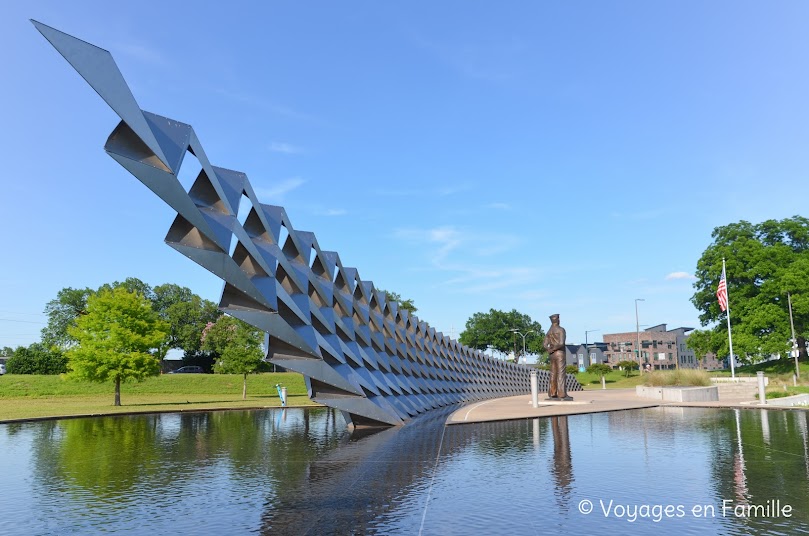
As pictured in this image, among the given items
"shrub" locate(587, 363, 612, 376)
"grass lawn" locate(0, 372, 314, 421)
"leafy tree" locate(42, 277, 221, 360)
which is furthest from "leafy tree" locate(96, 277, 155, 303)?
"shrub" locate(587, 363, 612, 376)

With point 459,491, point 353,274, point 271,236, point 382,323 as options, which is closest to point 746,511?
point 459,491

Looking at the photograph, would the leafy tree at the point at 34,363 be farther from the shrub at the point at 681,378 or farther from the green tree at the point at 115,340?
the shrub at the point at 681,378

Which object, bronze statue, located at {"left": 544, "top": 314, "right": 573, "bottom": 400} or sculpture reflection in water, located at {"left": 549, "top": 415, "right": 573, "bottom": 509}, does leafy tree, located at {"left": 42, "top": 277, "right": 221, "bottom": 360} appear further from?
sculpture reflection in water, located at {"left": 549, "top": 415, "right": 573, "bottom": 509}

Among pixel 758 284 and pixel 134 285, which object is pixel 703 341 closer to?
pixel 758 284

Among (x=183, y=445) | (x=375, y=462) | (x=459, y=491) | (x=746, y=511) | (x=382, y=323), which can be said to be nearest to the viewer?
(x=746, y=511)

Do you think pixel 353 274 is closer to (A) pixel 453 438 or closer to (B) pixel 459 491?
(A) pixel 453 438

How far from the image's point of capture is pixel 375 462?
13.2m

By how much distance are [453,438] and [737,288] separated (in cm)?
6124

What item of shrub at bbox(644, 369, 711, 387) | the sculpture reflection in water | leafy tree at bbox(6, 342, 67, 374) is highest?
leafy tree at bbox(6, 342, 67, 374)

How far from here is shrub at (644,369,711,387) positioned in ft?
135

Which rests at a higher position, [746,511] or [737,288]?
[737,288]

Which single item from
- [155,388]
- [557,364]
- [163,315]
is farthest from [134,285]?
[557,364]

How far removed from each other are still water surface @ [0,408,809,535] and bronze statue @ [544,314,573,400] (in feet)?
45.3

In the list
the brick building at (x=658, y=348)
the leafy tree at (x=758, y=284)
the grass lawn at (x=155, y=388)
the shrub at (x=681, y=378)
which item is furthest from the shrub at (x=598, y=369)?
the grass lawn at (x=155, y=388)
